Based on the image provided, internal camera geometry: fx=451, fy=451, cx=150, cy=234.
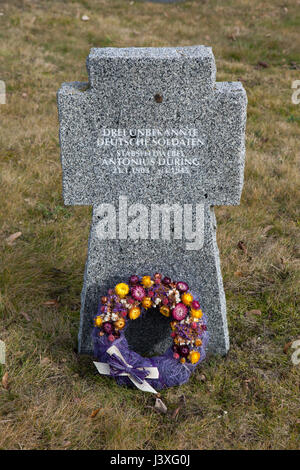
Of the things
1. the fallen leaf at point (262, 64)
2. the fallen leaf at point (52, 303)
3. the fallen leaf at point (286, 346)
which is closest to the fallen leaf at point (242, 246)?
the fallen leaf at point (286, 346)

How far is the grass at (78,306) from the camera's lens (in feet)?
8.21

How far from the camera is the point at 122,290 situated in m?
2.73

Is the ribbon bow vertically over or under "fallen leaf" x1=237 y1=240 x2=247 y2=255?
over

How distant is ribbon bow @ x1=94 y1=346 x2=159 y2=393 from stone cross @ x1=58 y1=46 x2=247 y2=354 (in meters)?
0.35

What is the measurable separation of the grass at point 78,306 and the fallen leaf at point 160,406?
1.5 inches

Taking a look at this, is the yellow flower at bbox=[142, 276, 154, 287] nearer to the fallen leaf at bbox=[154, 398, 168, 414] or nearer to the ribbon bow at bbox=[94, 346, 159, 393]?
the ribbon bow at bbox=[94, 346, 159, 393]

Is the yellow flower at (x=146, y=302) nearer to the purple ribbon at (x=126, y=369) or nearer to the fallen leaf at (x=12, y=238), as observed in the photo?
the purple ribbon at (x=126, y=369)

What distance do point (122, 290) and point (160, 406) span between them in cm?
72

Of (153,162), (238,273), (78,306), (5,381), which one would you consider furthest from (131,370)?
(238,273)

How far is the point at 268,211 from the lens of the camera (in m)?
4.57

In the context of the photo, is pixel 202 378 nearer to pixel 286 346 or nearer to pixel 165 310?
pixel 165 310

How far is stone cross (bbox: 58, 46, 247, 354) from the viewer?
245 cm

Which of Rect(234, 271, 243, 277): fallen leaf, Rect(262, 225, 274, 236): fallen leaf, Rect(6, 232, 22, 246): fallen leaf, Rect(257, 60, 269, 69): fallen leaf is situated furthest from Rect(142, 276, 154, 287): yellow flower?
Rect(257, 60, 269, 69): fallen leaf

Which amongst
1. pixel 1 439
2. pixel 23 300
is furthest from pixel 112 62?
pixel 1 439
